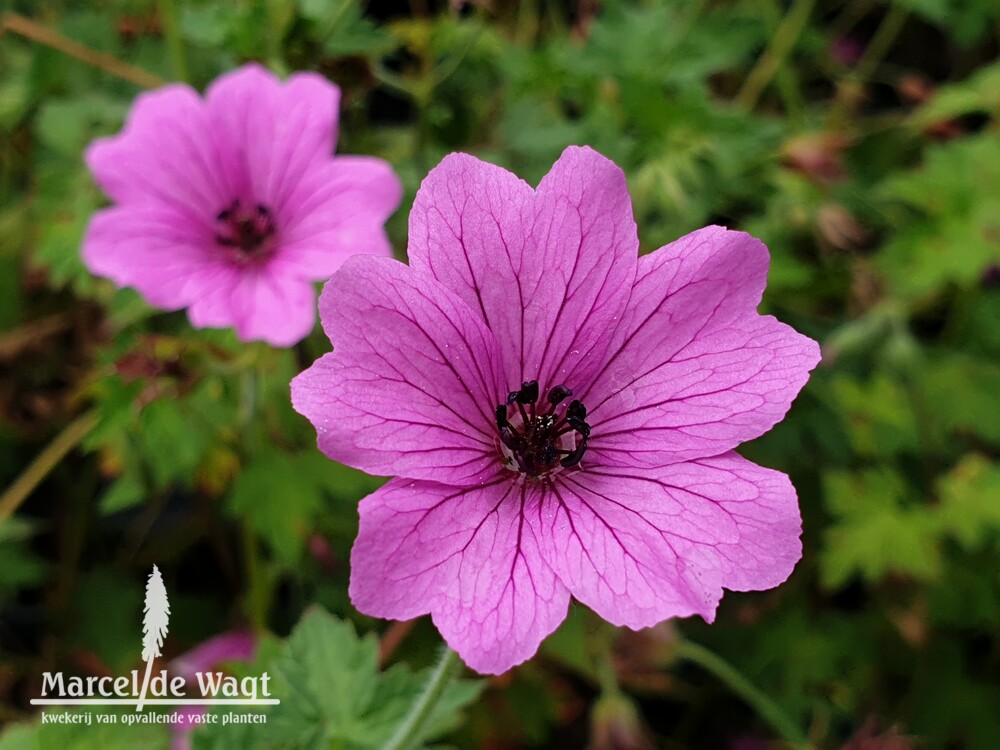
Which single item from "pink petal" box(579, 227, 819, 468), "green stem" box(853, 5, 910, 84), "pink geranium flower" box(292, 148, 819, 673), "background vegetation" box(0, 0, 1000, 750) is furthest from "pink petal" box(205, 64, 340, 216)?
"green stem" box(853, 5, 910, 84)

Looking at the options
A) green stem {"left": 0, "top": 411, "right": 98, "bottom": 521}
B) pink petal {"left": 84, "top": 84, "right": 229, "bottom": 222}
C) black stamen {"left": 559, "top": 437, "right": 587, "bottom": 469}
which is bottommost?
green stem {"left": 0, "top": 411, "right": 98, "bottom": 521}

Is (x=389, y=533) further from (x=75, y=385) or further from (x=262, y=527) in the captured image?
(x=75, y=385)

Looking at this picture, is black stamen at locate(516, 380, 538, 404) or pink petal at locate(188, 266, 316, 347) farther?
pink petal at locate(188, 266, 316, 347)

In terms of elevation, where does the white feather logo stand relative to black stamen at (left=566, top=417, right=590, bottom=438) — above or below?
below

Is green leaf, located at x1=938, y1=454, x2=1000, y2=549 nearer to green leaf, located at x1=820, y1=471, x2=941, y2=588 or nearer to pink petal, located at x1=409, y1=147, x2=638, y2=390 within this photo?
green leaf, located at x1=820, y1=471, x2=941, y2=588

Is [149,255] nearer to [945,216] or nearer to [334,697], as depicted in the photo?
[334,697]

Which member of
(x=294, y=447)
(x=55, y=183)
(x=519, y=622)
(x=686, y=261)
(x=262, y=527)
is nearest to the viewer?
(x=519, y=622)

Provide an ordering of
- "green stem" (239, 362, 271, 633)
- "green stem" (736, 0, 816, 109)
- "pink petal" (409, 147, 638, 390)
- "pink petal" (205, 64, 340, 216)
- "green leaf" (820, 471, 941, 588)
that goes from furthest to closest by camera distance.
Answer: "green stem" (736, 0, 816, 109) → "green leaf" (820, 471, 941, 588) → "green stem" (239, 362, 271, 633) → "pink petal" (205, 64, 340, 216) → "pink petal" (409, 147, 638, 390)

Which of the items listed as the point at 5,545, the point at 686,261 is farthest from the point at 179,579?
the point at 686,261
